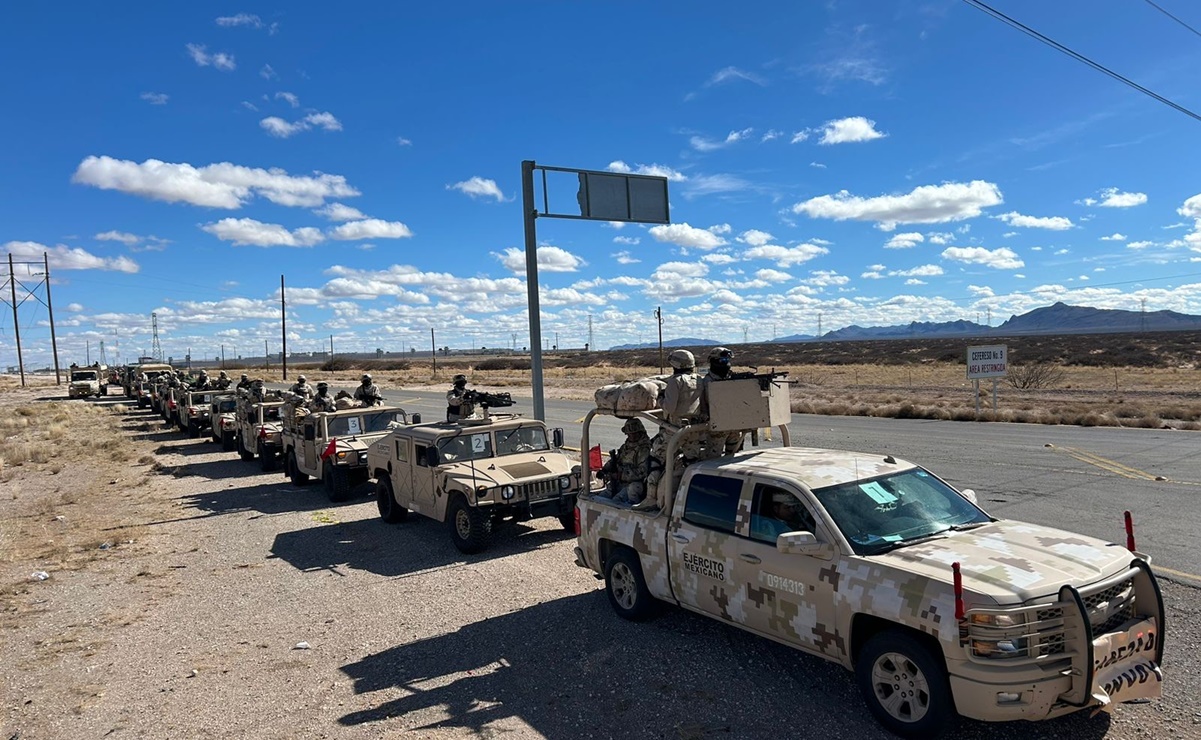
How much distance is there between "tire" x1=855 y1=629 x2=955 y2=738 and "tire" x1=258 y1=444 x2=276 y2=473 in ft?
51.2

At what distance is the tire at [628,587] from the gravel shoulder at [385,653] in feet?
0.42

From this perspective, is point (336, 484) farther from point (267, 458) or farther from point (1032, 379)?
point (1032, 379)

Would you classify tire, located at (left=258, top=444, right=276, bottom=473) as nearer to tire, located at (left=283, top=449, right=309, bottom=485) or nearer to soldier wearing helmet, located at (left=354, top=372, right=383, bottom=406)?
tire, located at (left=283, top=449, right=309, bottom=485)

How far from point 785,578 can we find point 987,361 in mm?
24940

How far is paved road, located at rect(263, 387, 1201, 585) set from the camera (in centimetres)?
965

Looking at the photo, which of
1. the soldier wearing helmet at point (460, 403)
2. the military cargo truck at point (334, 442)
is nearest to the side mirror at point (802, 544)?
the soldier wearing helmet at point (460, 403)

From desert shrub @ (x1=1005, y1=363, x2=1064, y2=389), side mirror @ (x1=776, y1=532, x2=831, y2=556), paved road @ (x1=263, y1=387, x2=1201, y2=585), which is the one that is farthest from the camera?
desert shrub @ (x1=1005, y1=363, x2=1064, y2=389)

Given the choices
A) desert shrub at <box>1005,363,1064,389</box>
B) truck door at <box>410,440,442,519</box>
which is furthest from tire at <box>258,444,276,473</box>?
desert shrub at <box>1005,363,1064,389</box>

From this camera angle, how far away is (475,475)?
30.9ft

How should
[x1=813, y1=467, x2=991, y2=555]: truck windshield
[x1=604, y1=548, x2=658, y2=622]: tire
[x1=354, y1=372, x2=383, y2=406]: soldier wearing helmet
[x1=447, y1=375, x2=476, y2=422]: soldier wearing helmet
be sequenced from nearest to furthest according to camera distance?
[x1=813, y1=467, x2=991, y2=555]: truck windshield, [x1=604, y1=548, x2=658, y2=622]: tire, [x1=447, y1=375, x2=476, y2=422]: soldier wearing helmet, [x1=354, y1=372, x2=383, y2=406]: soldier wearing helmet

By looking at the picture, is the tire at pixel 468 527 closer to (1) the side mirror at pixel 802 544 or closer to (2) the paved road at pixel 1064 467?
(1) the side mirror at pixel 802 544

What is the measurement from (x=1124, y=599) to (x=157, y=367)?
1890 inches

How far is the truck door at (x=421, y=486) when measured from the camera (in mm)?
10148

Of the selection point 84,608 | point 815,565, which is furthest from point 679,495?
point 84,608
